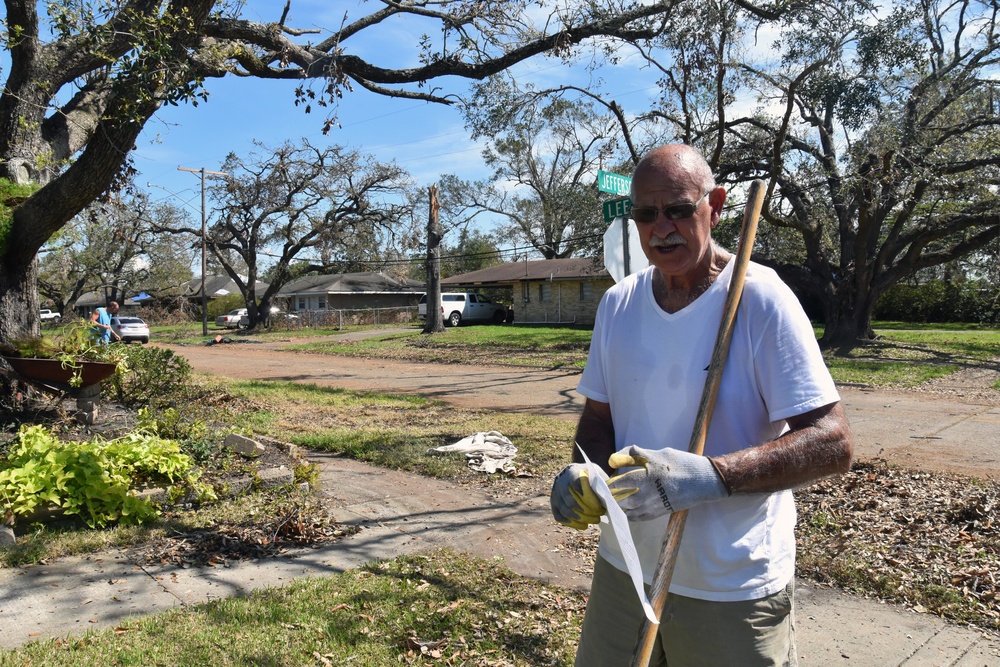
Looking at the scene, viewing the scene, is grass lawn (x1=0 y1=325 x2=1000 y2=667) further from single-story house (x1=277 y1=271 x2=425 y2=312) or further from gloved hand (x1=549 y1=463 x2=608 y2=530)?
single-story house (x1=277 y1=271 x2=425 y2=312)

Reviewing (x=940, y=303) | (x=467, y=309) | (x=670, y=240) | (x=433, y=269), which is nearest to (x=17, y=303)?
(x=670, y=240)

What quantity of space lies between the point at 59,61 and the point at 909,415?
10.8 meters

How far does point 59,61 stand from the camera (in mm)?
7609

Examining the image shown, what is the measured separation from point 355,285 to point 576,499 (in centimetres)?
4943

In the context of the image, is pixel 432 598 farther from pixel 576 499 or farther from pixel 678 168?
pixel 678 168

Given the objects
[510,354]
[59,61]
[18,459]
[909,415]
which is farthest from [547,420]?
[510,354]

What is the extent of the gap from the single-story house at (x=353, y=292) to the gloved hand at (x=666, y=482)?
1858 inches

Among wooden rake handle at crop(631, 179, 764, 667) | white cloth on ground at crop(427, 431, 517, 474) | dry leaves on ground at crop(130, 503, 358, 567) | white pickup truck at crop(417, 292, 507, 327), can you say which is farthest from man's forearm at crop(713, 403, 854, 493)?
white pickup truck at crop(417, 292, 507, 327)

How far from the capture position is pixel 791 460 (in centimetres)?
173

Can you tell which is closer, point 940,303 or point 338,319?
point 940,303

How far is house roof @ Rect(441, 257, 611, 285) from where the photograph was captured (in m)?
34.9

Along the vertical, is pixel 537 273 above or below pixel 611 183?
above

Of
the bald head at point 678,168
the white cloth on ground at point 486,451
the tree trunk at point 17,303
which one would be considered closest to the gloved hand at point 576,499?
the bald head at point 678,168

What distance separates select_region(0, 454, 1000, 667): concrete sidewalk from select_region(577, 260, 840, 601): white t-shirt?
202 cm
